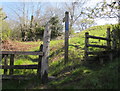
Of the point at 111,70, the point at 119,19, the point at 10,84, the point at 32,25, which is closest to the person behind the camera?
the point at 111,70

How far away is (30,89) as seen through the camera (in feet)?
13.6

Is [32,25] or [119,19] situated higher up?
[32,25]

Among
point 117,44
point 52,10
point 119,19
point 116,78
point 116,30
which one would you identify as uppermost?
point 52,10

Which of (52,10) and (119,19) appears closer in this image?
(119,19)

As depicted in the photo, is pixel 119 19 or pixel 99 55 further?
pixel 119 19

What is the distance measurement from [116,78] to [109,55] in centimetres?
190

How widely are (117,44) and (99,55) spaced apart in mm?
1103

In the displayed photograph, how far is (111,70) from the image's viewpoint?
14.7 ft

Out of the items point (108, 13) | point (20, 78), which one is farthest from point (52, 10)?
point (20, 78)

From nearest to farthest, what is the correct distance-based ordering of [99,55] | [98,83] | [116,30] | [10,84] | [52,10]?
[98,83], [10,84], [99,55], [116,30], [52,10]

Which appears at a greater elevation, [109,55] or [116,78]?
[109,55]

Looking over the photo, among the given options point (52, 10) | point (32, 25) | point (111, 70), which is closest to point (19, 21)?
point (32, 25)

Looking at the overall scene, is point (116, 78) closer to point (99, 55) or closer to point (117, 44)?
point (99, 55)

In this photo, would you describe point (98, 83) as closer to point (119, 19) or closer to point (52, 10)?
point (119, 19)
